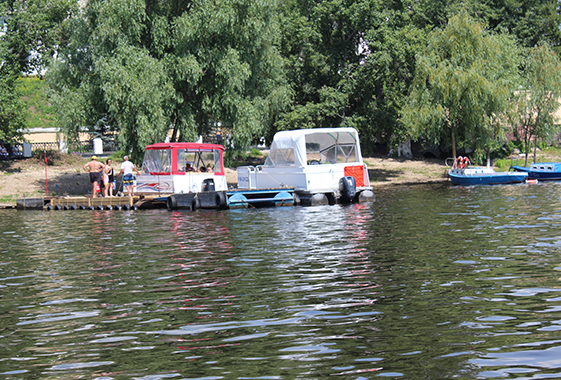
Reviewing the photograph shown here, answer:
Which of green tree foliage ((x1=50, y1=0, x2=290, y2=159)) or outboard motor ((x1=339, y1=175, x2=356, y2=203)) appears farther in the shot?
green tree foliage ((x1=50, y1=0, x2=290, y2=159))

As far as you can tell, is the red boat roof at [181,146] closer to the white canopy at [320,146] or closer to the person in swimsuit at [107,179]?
the person in swimsuit at [107,179]

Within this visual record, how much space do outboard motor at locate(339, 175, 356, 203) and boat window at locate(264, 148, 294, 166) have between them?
8.84ft

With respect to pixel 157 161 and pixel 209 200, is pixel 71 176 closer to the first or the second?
pixel 157 161

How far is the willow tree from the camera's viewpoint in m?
40.0

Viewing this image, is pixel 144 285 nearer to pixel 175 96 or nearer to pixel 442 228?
pixel 442 228

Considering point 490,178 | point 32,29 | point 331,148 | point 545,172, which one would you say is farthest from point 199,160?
point 545,172

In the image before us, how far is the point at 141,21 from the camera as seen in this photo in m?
31.7

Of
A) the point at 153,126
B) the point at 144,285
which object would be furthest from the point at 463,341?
the point at 153,126

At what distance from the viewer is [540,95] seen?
4281 centimetres

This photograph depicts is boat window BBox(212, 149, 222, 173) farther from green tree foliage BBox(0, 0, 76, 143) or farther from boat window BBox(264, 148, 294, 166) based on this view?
green tree foliage BBox(0, 0, 76, 143)

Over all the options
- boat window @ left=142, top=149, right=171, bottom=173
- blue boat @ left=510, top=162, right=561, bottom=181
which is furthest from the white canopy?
blue boat @ left=510, top=162, right=561, bottom=181

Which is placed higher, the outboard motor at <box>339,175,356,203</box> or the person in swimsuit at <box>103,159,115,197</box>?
the person in swimsuit at <box>103,159,115,197</box>

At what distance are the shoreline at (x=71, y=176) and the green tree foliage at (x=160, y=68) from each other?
16.0 ft

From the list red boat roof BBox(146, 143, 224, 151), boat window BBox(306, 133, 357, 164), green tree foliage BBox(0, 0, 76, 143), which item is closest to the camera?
boat window BBox(306, 133, 357, 164)
